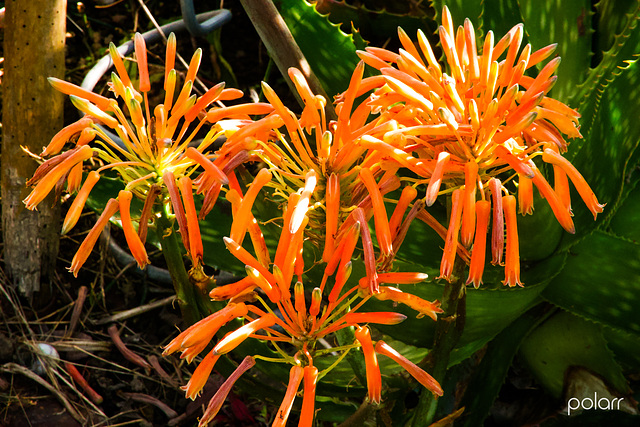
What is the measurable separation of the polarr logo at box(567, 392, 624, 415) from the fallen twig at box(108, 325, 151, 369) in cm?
83

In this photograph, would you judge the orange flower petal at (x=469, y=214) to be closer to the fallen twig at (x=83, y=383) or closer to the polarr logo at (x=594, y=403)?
the polarr logo at (x=594, y=403)

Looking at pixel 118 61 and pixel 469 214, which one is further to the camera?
pixel 118 61

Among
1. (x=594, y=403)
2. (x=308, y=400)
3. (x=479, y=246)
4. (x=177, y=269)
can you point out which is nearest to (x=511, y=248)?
(x=479, y=246)

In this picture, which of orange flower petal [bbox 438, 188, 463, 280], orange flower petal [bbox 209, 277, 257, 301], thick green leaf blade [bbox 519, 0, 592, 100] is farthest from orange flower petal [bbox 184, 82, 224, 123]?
thick green leaf blade [bbox 519, 0, 592, 100]

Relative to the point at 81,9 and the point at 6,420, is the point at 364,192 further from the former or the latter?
the point at 81,9

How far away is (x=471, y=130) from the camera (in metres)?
0.68

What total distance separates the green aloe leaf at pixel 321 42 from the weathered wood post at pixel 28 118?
45 cm

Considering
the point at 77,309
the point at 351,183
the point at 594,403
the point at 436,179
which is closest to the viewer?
the point at 436,179

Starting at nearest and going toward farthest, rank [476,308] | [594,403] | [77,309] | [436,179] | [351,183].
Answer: [436,179] < [351,183] < [476,308] < [594,403] < [77,309]

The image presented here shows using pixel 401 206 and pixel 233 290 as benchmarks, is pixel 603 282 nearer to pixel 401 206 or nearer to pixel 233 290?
pixel 401 206

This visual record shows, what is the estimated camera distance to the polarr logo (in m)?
1.12

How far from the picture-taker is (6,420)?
1.26 meters

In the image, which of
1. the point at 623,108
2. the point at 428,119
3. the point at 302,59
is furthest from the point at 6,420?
the point at 623,108

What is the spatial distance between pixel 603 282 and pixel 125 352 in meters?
0.94
